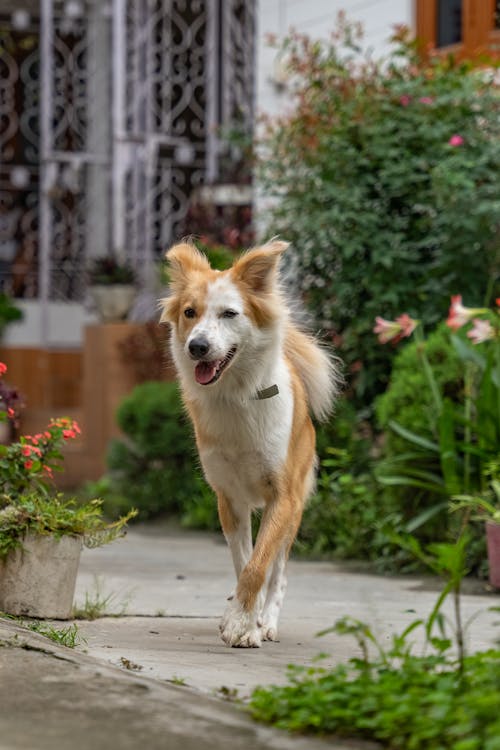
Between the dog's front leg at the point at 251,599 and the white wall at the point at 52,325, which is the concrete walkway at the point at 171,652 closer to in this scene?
the dog's front leg at the point at 251,599

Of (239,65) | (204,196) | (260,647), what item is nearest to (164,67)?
(239,65)

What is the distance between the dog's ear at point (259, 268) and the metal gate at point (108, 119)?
712 cm

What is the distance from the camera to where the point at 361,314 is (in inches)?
380

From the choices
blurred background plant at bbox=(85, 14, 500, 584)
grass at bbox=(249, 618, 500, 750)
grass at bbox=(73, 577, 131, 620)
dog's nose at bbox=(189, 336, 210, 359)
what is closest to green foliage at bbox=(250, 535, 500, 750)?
grass at bbox=(249, 618, 500, 750)

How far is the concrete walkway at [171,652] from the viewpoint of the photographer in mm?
3559

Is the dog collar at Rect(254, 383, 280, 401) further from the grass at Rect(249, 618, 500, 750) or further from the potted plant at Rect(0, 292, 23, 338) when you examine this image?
the potted plant at Rect(0, 292, 23, 338)

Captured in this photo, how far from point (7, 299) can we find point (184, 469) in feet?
12.3

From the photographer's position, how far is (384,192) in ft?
31.6

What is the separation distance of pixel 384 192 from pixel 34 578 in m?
4.93

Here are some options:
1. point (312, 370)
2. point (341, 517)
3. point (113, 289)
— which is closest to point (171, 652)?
point (312, 370)

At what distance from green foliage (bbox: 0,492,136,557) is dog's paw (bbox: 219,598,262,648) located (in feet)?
1.83

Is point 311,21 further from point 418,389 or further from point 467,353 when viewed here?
point 467,353

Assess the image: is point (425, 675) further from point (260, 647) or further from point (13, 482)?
point (13, 482)

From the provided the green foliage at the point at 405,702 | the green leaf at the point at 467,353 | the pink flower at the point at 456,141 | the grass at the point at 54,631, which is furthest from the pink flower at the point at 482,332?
the green foliage at the point at 405,702
